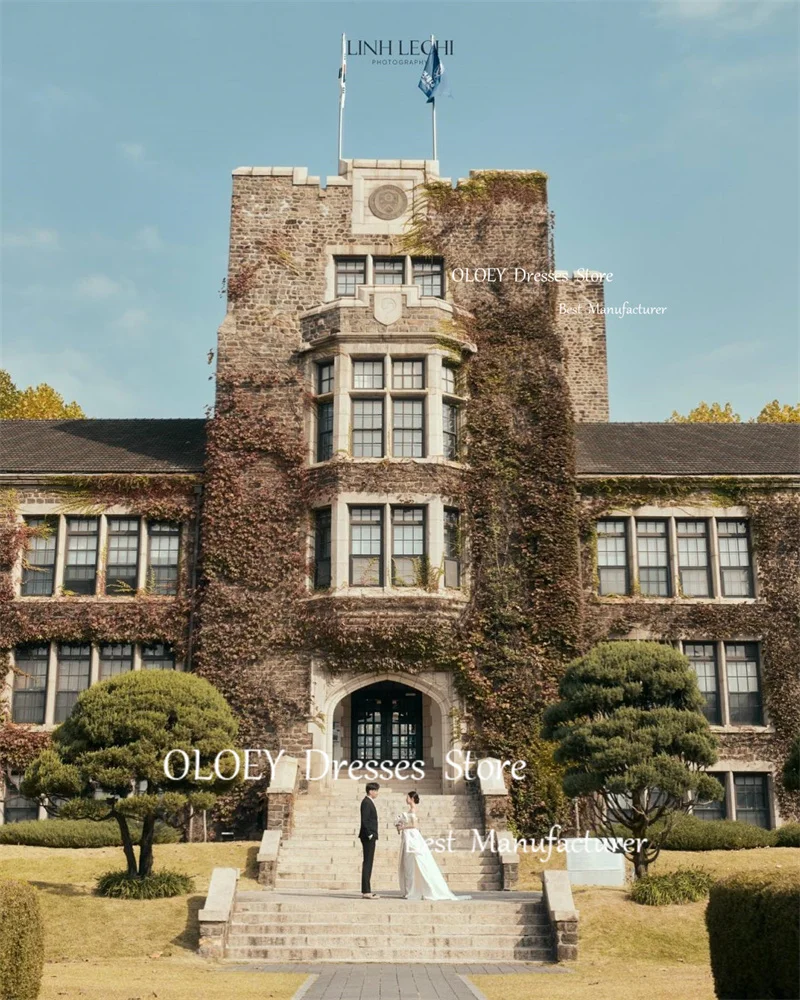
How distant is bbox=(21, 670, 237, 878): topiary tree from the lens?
1997cm

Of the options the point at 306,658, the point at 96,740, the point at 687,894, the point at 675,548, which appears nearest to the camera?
the point at 687,894

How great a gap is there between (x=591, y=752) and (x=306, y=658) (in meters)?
9.01

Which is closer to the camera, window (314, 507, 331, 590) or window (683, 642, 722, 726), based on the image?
window (314, 507, 331, 590)

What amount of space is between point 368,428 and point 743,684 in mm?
11380

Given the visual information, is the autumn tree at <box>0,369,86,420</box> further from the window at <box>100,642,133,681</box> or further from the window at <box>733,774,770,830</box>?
the window at <box>733,774,770,830</box>

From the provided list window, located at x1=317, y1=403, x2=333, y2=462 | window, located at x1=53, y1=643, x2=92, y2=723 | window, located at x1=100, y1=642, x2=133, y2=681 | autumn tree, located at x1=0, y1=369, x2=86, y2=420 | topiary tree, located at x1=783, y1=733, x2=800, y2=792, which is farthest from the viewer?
autumn tree, located at x1=0, y1=369, x2=86, y2=420

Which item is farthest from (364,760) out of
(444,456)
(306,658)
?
(444,456)

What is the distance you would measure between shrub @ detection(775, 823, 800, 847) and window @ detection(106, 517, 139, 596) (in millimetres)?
16374

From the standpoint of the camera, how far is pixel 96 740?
20375 mm

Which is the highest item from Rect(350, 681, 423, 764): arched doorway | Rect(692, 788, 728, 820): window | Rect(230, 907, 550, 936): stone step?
Rect(350, 681, 423, 764): arched doorway

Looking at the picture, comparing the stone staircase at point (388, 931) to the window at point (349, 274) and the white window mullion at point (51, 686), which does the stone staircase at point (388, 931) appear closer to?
the white window mullion at point (51, 686)

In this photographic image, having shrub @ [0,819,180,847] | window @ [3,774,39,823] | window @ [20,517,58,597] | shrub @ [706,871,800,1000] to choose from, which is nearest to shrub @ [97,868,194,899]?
shrub @ [0,819,180,847]

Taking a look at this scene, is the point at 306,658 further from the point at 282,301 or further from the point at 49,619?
the point at 282,301

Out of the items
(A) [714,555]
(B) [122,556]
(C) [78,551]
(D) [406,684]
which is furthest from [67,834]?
(A) [714,555]
